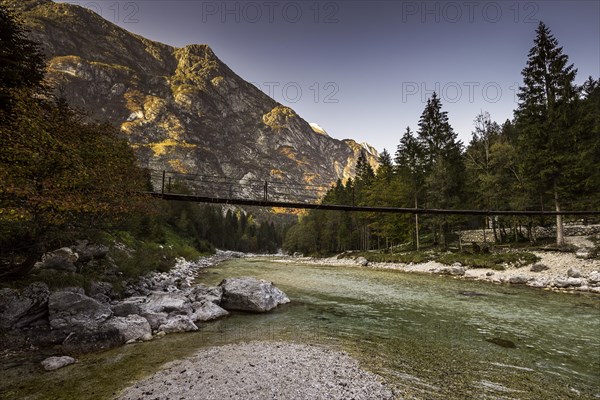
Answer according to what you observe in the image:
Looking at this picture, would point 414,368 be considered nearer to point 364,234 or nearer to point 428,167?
point 428,167

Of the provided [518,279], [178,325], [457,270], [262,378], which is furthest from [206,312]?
[457,270]

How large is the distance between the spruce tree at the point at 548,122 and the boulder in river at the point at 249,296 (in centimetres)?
3071

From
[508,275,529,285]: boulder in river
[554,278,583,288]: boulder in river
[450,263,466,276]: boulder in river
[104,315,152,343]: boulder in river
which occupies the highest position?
[104,315,152,343]: boulder in river

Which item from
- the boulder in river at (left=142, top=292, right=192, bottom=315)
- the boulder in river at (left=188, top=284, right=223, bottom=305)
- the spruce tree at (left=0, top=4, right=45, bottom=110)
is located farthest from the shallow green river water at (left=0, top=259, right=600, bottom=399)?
the spruce tree at (left=0, top=4, right=45, bottom=110)

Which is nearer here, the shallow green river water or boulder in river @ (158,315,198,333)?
the shallow green river water

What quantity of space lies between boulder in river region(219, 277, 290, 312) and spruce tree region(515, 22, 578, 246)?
3071cm

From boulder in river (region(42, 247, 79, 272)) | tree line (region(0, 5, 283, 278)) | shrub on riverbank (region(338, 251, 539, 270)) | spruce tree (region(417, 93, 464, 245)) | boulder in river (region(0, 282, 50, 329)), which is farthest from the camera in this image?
spruce tree (region(417, 93, 464, 245))

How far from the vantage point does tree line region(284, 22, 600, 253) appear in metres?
29.9

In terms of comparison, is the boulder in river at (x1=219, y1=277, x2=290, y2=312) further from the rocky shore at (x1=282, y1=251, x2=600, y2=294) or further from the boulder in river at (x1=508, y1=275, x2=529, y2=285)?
the rocky shore at (x1=282, y1=251, x2=600, y2=294)

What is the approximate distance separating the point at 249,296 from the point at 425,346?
807 centimetres

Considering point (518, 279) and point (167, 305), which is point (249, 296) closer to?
point (167, 305)

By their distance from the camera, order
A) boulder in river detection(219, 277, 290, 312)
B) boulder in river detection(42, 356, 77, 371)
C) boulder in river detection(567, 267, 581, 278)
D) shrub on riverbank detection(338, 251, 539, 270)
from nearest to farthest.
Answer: boulder in river detection(42, 356, 77, 371) → boulder in river detection(219, 277, 290, 312) → boulder in river detection(567, 267, 581, 278) → shrub on riverbank detection(338, 251, 539, 270)

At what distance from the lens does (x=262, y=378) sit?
6.26 m

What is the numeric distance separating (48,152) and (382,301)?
16661mm
